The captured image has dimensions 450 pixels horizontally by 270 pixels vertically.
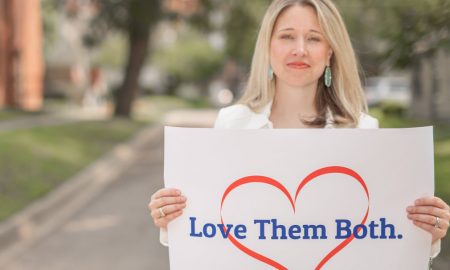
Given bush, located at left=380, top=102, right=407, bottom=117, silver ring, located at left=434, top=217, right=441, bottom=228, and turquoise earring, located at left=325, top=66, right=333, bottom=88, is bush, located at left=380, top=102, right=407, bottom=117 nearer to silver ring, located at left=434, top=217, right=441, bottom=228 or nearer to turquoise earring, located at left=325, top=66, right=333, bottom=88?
turquoise earring, located at left=325, top=66, right=333, bottom=88

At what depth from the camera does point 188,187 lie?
102 inches

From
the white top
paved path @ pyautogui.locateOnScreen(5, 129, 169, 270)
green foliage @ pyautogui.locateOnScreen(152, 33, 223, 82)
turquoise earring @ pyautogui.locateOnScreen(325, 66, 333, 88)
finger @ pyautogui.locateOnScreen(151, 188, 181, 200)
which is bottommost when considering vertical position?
paved path @ pyautogui.locateOnScreen(5, 129, 169, 270)

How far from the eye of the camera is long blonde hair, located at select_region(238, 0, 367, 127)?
2.71 metres

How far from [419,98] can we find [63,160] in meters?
16.0

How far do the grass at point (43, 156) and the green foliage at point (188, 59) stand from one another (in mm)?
34372

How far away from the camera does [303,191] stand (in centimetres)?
257

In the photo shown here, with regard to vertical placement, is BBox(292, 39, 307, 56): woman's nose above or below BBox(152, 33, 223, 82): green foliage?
A: below

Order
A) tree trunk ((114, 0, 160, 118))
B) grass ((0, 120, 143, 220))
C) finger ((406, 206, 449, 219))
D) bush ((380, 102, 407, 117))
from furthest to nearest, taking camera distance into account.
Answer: bush ((380, 102, 407, 117))
tree trunk ((114, 0, 160, 118))
grass ((0, 120, 143, 220))
finger ((406, 206, 449, 219))

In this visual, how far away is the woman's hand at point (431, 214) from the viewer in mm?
2529

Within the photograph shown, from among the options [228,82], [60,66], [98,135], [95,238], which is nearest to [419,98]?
[98,135]

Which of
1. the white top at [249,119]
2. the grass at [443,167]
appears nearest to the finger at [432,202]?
the white top at [249,119]

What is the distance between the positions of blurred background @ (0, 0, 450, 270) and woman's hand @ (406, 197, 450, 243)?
90cm

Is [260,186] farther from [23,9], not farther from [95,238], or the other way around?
[23,9]

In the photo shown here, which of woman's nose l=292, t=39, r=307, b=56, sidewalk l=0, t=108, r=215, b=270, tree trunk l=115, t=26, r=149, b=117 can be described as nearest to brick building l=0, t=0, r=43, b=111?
tree trunk l=115, t=26, r=149, b=117
